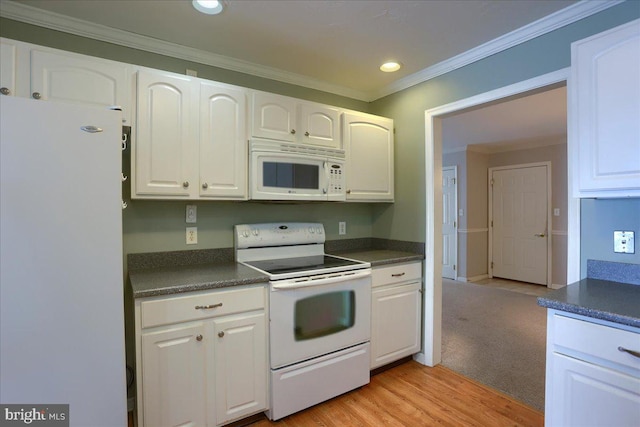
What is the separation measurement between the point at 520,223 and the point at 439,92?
406cm

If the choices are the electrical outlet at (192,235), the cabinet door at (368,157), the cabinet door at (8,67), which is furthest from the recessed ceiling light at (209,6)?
the electrical outlet at (192,235)

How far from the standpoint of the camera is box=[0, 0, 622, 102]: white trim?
1.77 metres

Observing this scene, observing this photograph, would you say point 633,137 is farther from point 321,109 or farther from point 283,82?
point 283,82

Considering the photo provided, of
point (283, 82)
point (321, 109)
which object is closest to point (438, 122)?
point (321, 109)

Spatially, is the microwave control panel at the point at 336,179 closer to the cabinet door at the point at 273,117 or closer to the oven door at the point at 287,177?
the oven door at the point at 287,177

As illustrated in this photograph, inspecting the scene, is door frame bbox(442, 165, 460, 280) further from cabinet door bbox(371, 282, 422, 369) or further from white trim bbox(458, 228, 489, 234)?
cabinet door bbox(371, 282, 422, 369)

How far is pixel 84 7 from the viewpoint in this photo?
1.76 metres

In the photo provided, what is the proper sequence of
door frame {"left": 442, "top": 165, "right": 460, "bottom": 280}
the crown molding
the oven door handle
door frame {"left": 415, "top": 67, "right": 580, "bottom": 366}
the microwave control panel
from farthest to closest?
1. door frame {"left": 442, "top": 165, "right": 460, "bottom": 280}
2. door frame {"left": 415, "top": 67, "right": 580, "bottom": 366}
3. the microwave control panel
4. the oven door handle
5. the crown molding

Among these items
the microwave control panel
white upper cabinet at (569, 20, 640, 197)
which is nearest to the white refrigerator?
the microwave control panel

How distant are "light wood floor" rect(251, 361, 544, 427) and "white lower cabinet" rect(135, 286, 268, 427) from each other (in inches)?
11.7

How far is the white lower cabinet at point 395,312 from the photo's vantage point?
2.42 meters

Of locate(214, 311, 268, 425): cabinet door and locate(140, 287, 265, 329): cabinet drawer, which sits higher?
locate(140, 287, 265, 329): cabinet drawer

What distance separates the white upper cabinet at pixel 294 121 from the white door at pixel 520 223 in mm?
4393

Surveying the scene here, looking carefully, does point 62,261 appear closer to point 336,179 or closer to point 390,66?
point 336,179
